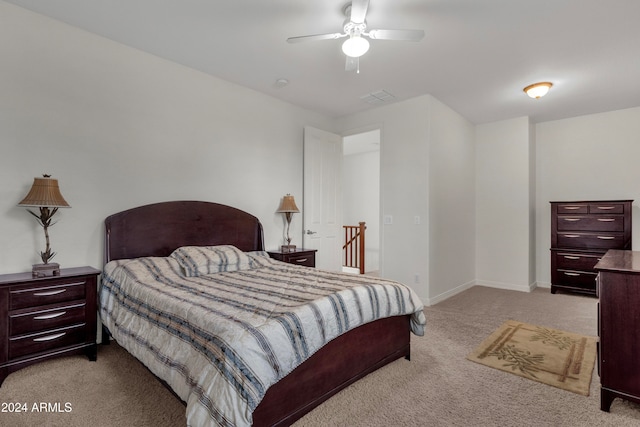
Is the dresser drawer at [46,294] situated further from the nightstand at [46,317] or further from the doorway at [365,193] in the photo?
the doorway at [365,193]

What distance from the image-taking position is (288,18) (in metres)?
2.55

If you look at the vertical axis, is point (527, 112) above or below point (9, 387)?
above

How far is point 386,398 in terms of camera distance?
2021mm

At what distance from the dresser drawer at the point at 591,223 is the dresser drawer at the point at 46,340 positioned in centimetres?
601

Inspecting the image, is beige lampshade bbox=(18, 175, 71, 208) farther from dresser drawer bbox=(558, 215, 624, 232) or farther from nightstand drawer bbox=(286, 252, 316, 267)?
dresser drawer bbox=(558, 215, 624, 232)

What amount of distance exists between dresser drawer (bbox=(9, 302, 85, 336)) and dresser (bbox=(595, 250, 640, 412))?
11.8 ft

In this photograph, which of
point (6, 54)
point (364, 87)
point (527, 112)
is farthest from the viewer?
point (527, 112)

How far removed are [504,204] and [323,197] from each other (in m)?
2.99

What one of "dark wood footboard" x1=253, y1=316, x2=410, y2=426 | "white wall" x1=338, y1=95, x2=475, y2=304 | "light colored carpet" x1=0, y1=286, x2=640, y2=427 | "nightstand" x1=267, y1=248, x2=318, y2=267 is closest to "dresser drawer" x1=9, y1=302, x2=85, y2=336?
"light colored carpet" x1=0, y1=286, x2=640, y2=427

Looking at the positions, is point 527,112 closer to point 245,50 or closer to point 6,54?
point 245,50

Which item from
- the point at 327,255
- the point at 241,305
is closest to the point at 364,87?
the point at 327,255

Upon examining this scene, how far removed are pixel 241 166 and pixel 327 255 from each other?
73.3 inches

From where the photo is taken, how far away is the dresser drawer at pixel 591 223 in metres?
4.38

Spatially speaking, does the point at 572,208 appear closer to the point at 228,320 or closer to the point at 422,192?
the point at 422,192
